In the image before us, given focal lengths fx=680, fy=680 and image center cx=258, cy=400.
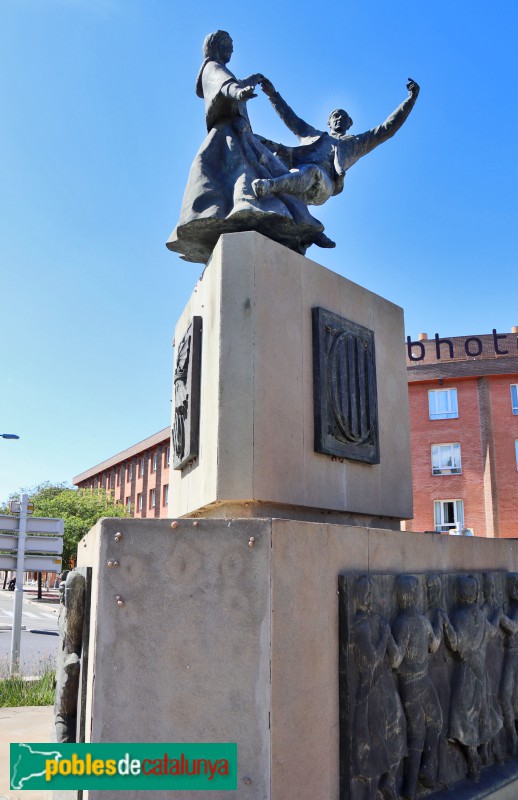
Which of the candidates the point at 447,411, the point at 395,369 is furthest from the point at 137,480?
the point at 395,369

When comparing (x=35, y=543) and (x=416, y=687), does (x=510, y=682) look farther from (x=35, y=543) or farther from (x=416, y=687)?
(x=35, y=543)

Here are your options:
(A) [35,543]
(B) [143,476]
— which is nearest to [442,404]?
(B) [143,476]

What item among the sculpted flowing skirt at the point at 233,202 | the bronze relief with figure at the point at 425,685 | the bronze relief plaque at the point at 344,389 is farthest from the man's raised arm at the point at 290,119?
the bronze relief with figure at the point at 425,685

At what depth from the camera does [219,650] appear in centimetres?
323

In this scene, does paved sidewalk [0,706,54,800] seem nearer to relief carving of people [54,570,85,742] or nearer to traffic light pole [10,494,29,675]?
relief carving of people [54,570,85,742]

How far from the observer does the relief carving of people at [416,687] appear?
3.89 meters

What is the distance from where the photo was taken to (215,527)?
3.36 meters

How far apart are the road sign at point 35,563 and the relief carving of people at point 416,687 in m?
10.0

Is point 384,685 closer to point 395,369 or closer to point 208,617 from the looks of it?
point 208,617

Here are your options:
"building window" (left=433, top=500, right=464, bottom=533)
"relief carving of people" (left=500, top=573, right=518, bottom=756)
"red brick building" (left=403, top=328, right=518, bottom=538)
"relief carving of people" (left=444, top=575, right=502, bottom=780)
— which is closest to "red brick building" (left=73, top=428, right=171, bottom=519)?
"red brick building" (left=403, top=328, right=518, bottom=538)

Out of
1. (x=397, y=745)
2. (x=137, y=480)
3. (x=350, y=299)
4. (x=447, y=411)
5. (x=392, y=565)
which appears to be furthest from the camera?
(x=137, y=480)

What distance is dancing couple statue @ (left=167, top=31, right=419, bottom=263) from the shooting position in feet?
17.3

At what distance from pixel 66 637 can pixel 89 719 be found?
0.64 metres

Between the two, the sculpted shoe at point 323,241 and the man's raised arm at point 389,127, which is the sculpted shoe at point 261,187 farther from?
the man's raised arm at point 389,127
